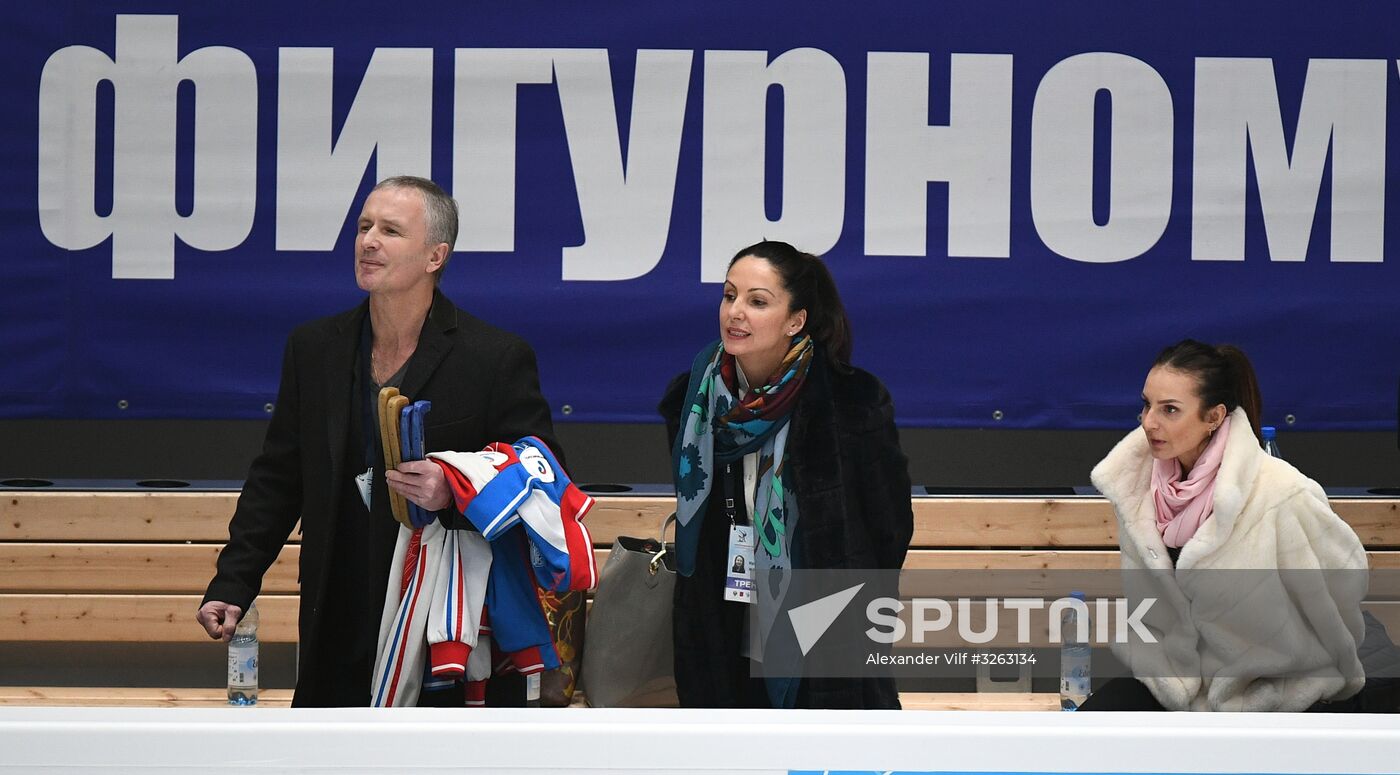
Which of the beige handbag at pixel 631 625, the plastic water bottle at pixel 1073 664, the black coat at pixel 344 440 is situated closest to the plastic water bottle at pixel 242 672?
the beige handbag at pixel 631 625

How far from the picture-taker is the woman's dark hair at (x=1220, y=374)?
3.05 metres

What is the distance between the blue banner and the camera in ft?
14.5

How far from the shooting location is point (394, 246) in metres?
2.62

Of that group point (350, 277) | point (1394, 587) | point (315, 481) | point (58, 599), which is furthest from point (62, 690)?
point (1394, 587)

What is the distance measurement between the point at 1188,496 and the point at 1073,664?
Answer: 84 centimetres

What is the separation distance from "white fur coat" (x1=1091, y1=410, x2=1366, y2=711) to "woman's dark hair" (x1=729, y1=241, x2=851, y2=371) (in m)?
0.80

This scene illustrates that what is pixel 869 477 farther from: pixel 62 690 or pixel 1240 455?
pixel 62 690

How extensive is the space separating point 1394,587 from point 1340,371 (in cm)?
68

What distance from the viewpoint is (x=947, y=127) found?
446 cm

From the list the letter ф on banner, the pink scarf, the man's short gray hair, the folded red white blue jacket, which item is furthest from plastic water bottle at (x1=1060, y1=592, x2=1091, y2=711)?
the letter ф on banner

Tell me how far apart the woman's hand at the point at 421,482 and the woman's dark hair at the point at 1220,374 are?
1597 mm

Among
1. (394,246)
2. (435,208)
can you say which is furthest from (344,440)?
(435,208)

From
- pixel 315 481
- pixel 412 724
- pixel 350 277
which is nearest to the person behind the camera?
pixel 412 724

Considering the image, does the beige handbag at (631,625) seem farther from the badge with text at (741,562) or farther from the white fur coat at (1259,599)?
the white fur coat at (1259,599)
